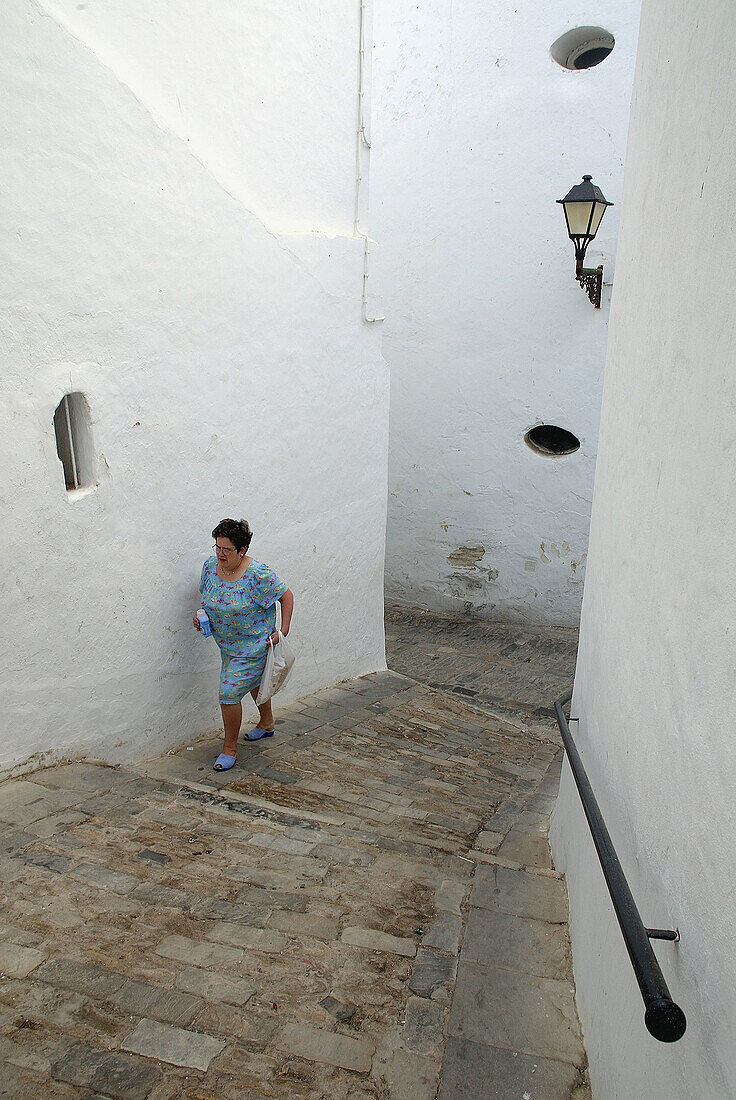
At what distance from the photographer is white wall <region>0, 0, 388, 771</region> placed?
4477mm

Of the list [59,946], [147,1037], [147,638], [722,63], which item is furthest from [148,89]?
[147,1037]

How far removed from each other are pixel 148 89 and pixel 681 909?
17.0 feet

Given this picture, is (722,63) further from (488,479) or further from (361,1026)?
(488,479)

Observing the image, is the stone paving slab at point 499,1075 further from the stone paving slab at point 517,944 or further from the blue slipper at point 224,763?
the blue slipper at point 224,763

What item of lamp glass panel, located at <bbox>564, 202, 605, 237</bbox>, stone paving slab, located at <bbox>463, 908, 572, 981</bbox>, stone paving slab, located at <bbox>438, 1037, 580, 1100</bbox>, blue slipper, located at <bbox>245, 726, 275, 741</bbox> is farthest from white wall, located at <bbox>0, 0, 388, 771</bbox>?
stone paving slab, located at <bbox>438, 1037, 580, 1100</bbox>

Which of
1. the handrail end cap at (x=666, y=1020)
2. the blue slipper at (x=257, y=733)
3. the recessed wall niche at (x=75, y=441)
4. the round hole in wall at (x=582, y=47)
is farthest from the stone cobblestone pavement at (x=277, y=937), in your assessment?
the round hole in wall at (x=582, y=47)

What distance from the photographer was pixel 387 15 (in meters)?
10.9

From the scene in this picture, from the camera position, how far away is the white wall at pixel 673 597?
1.85 meters

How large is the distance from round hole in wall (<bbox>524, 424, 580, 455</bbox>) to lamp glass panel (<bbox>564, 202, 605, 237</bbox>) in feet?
8.91

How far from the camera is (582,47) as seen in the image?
1066 centimetres

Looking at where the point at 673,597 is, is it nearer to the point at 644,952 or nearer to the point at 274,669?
the point at 644,952

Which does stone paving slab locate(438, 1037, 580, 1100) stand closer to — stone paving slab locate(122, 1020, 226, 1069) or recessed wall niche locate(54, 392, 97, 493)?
stone paving slab locate(122, 1020, 226, 1069)

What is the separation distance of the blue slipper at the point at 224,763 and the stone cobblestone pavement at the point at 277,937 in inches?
4.8

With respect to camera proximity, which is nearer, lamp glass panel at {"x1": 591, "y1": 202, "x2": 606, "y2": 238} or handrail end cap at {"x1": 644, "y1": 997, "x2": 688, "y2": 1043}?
handrail end cap at {"x1": 644, "y1": 997, "x2": 688, "y2": 1043}
